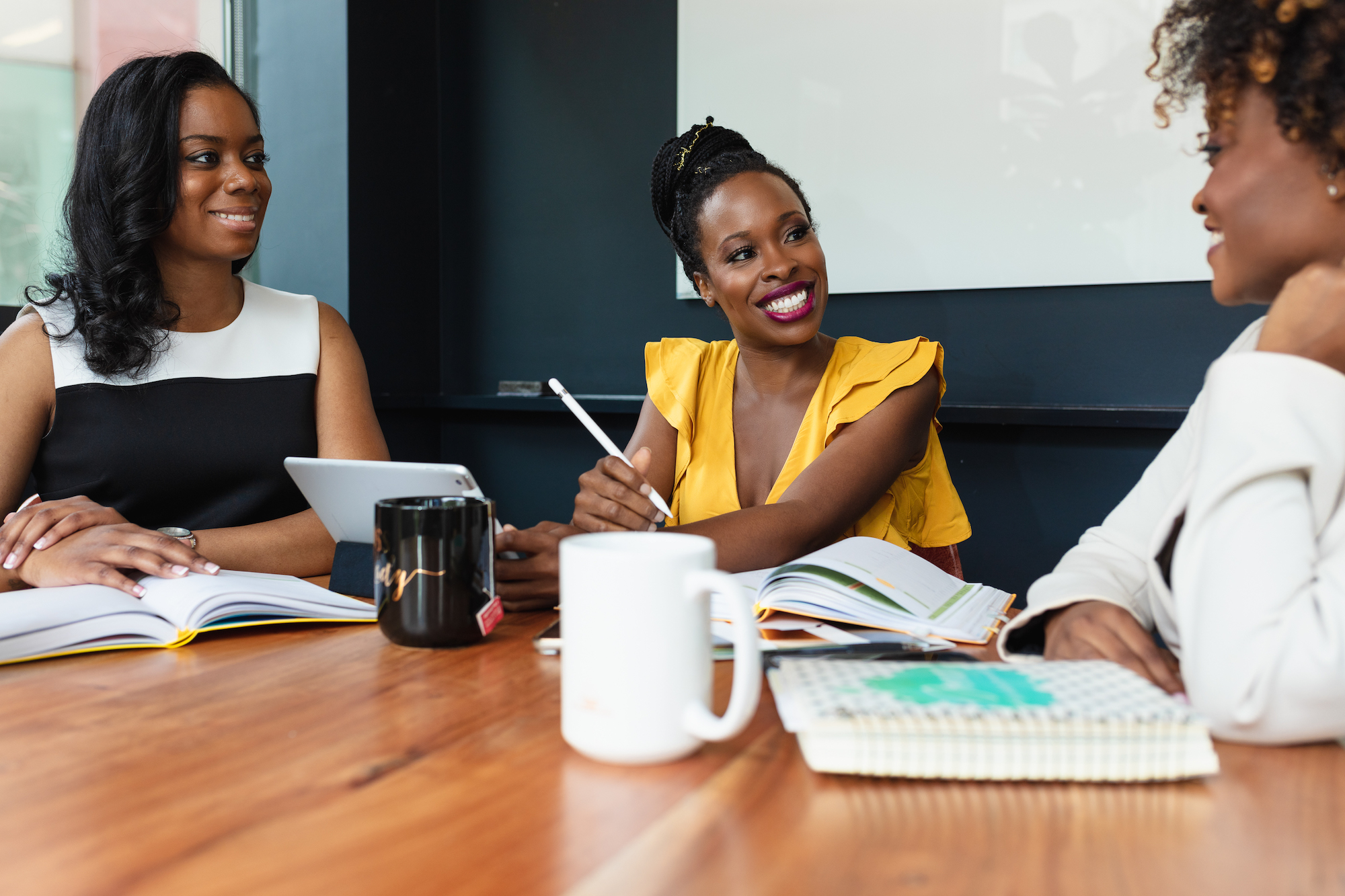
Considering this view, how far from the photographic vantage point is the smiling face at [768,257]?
5.52 feet

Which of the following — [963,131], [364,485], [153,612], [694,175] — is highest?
[963,131]

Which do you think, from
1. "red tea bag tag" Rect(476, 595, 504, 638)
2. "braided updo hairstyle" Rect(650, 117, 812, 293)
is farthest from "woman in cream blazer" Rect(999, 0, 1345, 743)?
"braided updo hairstyle" Rect(650, 117, 812, 293)

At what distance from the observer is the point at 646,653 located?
0.55 m

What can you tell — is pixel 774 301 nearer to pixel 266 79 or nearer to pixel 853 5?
pixel 853 5

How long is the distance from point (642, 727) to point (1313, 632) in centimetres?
43

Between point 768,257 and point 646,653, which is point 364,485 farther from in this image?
point 768,257

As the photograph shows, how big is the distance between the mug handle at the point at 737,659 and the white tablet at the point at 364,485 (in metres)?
0.42

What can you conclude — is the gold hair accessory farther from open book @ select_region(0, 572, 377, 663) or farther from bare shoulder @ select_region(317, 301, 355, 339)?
open book @ select_region(0, 572, 377, 663)

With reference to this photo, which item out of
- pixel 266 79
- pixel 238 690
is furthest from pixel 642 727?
pixel 266 79

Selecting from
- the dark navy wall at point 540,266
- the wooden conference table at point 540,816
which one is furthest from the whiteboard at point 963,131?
the wooden conference table at point 540,816

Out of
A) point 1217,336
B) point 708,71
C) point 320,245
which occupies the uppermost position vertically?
point 708,71

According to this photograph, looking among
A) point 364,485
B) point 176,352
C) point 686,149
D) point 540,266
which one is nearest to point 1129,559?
point 364,485

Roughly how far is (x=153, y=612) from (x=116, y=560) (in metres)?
0.10

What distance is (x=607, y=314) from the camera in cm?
274
